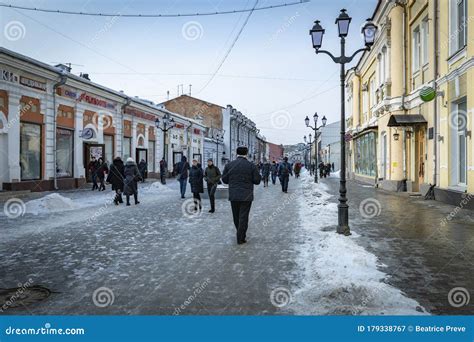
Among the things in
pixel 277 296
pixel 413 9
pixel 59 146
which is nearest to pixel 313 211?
pixel 277 296

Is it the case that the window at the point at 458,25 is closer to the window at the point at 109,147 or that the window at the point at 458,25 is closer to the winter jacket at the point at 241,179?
the winter jacket at the point at 241,179

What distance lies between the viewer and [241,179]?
23.2ft

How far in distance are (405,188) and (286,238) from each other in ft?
39.8

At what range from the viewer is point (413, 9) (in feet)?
53.4

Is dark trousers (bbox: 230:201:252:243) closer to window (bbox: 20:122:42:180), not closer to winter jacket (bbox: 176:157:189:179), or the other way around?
winter jacket (bbox: 176:157:189:179)

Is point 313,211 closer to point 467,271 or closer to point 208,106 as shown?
point 467,271

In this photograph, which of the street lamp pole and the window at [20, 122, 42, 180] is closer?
the street lamp pole
